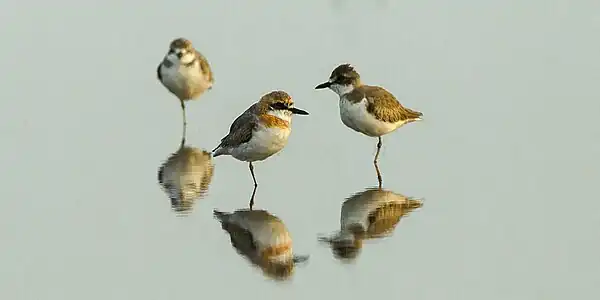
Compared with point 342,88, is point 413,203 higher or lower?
lower

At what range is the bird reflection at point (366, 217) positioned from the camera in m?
10.1

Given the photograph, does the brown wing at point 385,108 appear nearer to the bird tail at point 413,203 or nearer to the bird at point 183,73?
the bird tail at point 413,203

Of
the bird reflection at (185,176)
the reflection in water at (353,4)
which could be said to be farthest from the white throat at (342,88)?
the reflection in water at (353,4)

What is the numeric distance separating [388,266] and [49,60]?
9.84 meters

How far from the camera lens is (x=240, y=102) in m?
15.9

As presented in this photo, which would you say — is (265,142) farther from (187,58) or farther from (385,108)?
(187,58)

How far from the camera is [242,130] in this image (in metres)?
12.0

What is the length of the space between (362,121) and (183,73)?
3.30 m

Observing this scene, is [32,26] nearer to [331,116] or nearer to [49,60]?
[49,60]

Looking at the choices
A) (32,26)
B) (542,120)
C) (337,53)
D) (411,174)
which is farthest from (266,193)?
(32,26)

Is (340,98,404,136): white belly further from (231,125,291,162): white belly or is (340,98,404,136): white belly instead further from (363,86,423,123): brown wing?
(231,125,291,162): white belly

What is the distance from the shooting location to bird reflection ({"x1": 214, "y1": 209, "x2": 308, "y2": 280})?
31.5ft

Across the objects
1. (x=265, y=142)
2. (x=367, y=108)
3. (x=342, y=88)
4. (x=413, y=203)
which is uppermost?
(x=342, y=88)

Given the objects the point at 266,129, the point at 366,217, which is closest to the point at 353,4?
the point at 266,129
